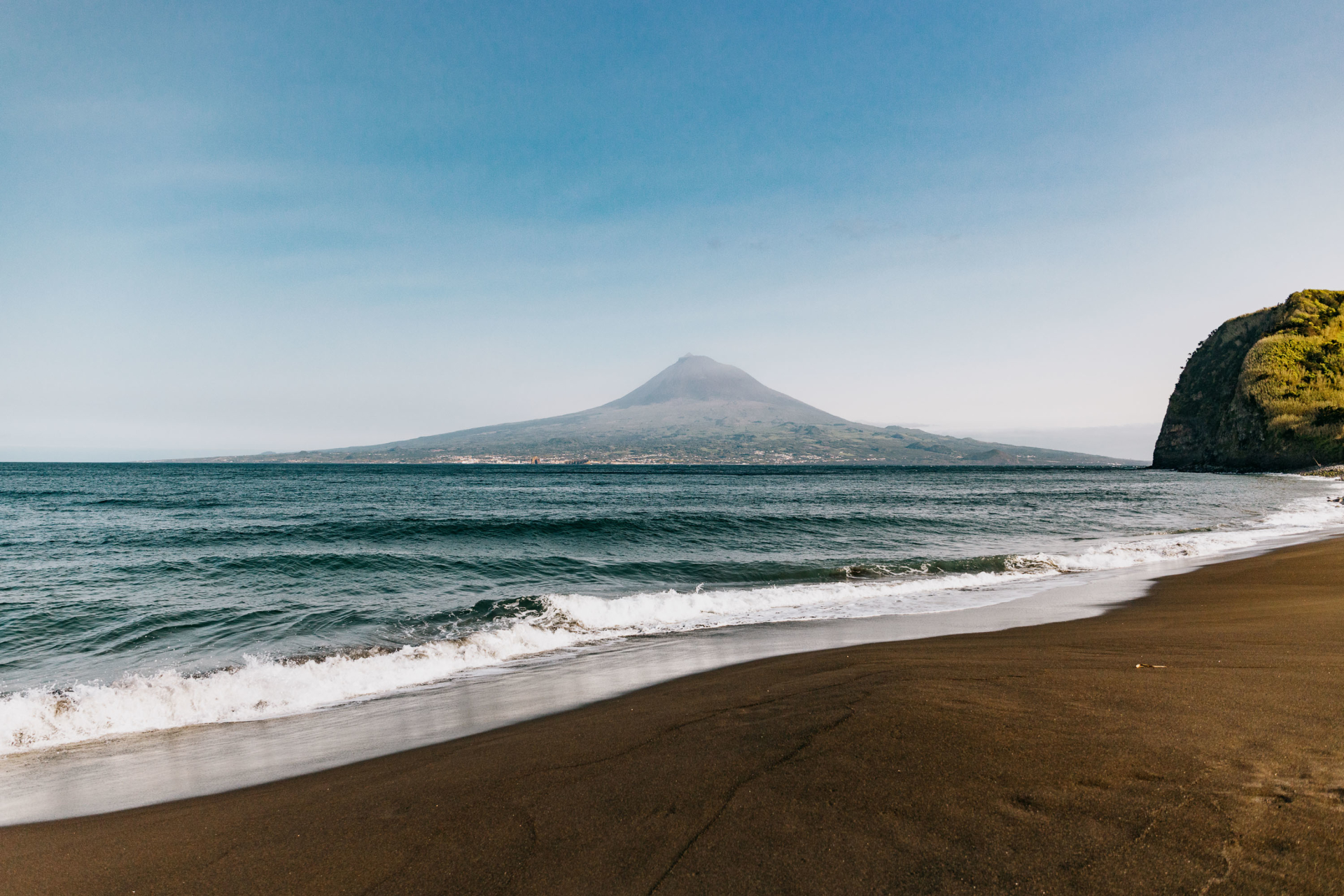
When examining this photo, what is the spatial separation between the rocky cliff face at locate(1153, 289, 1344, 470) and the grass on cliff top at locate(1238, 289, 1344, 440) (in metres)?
0.11

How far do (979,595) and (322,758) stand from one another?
12320 millimetres

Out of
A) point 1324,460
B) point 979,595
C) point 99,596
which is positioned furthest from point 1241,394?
point 99,596

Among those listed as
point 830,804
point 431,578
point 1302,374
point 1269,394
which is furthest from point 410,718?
point 1302,374

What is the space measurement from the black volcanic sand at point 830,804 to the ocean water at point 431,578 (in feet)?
11.4

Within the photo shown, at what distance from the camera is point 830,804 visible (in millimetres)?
3604

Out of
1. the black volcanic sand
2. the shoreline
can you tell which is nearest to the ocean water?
the shoreline

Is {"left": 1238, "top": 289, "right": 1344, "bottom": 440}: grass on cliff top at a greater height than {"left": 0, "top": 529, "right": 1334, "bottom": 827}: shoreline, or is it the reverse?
{"left": 1238, "top": 289, "right": 1344, "bottom": 440}: grass on cliff top

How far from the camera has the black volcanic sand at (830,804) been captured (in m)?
2.93

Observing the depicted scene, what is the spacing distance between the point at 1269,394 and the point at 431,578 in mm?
109970

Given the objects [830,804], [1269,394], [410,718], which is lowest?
[410,718]

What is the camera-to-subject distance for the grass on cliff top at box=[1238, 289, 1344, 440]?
76875mm

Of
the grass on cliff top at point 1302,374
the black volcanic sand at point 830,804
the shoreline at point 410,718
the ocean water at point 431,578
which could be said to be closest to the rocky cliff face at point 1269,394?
the grass on cliff top at point 1302,374

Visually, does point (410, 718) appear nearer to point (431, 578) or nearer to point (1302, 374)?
point (431, 578)

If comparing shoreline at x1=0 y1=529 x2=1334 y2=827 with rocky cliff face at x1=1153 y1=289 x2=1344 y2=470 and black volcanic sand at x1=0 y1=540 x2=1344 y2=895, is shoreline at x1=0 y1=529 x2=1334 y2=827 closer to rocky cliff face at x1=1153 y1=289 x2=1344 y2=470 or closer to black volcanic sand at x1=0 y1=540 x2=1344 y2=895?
black volcanic sand at x1=0 y1=540 x2=1344 y2=895
